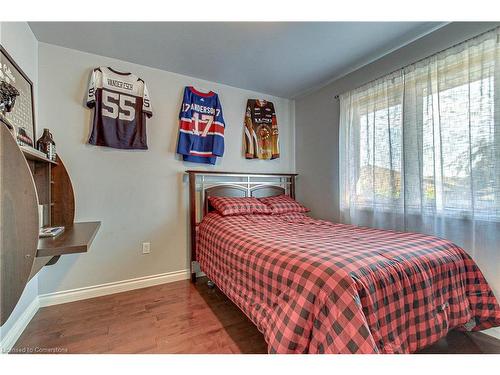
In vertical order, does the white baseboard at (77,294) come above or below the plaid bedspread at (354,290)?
below

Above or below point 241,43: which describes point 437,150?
below

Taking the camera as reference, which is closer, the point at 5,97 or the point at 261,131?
the point at 5,97

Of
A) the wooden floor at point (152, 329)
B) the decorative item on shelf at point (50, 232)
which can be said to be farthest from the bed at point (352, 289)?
the decorative item on shelf at point (50, 232)

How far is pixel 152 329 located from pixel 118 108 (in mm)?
2050

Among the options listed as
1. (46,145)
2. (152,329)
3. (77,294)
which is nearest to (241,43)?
(46,145)

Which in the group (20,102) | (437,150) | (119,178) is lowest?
(119,178)

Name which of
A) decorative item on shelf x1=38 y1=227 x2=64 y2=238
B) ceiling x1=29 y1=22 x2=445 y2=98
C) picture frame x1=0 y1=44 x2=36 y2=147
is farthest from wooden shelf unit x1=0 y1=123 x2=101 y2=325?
ceiling x1=29 y1=22 x2=445 y2=98

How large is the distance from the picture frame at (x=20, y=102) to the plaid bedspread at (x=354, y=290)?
5.67ft

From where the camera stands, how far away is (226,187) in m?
2.86

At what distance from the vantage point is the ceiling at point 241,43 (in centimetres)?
184

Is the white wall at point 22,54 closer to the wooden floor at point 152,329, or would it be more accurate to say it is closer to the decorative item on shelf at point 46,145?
the wooden floor at point 152,329

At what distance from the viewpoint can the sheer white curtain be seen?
62.1 inches

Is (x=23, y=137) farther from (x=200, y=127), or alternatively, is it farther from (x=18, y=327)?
(x=200, y=127)
